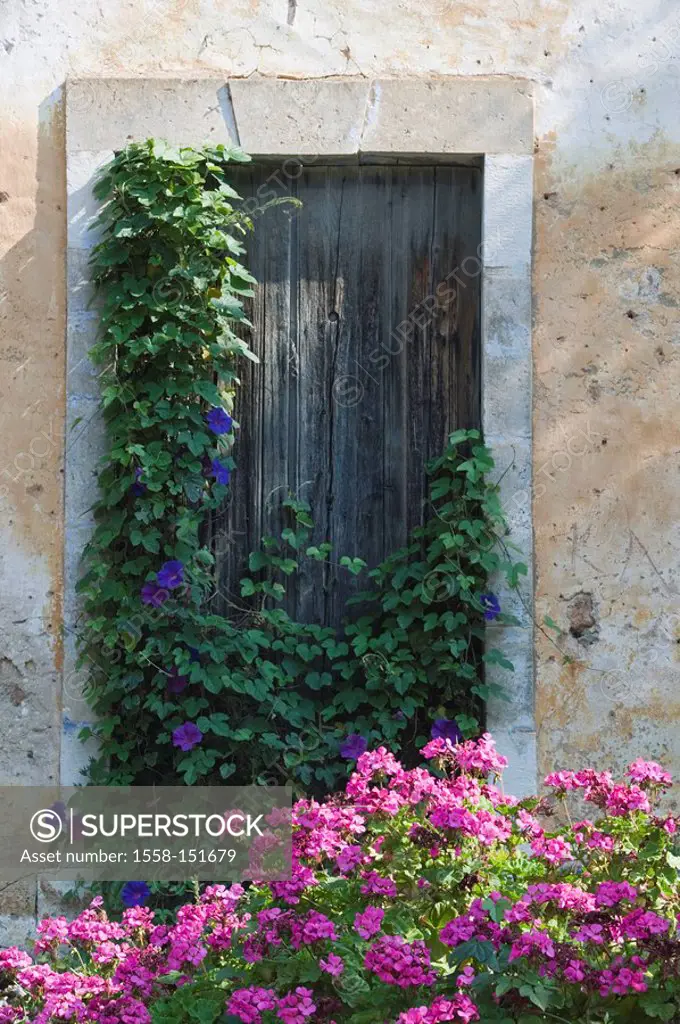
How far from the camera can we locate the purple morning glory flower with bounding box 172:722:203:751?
4.06 m

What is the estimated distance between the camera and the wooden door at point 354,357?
4.35 meters

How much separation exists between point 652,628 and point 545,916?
72.6 inches

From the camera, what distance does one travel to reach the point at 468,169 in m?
4.36

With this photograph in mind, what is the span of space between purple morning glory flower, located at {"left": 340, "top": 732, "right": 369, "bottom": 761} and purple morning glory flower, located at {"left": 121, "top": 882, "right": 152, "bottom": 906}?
0.79 meters

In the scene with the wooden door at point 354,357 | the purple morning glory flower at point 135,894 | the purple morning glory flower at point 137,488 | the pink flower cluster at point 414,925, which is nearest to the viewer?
the pink flower cluster at point 414,925

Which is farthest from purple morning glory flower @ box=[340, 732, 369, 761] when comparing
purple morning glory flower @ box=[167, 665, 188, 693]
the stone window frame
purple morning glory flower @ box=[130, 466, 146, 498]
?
purple morning glory flower @ box=[130, 466, 146, 498]

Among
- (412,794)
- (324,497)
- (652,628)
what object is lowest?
(412,794)

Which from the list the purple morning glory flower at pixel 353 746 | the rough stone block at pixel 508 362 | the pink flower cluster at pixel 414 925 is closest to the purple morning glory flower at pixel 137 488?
the purple morning glory flower at pixel 353 746

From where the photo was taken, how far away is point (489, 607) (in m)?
4.11

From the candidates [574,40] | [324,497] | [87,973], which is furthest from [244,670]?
[574,40]

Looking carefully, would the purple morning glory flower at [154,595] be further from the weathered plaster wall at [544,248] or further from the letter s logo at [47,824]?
the letter s logo at [47,824]

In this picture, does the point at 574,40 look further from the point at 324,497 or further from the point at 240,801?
the point at 240,801

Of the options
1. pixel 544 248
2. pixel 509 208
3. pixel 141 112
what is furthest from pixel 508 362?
pixel 141 112

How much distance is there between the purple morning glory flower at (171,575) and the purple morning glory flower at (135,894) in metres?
1.00
